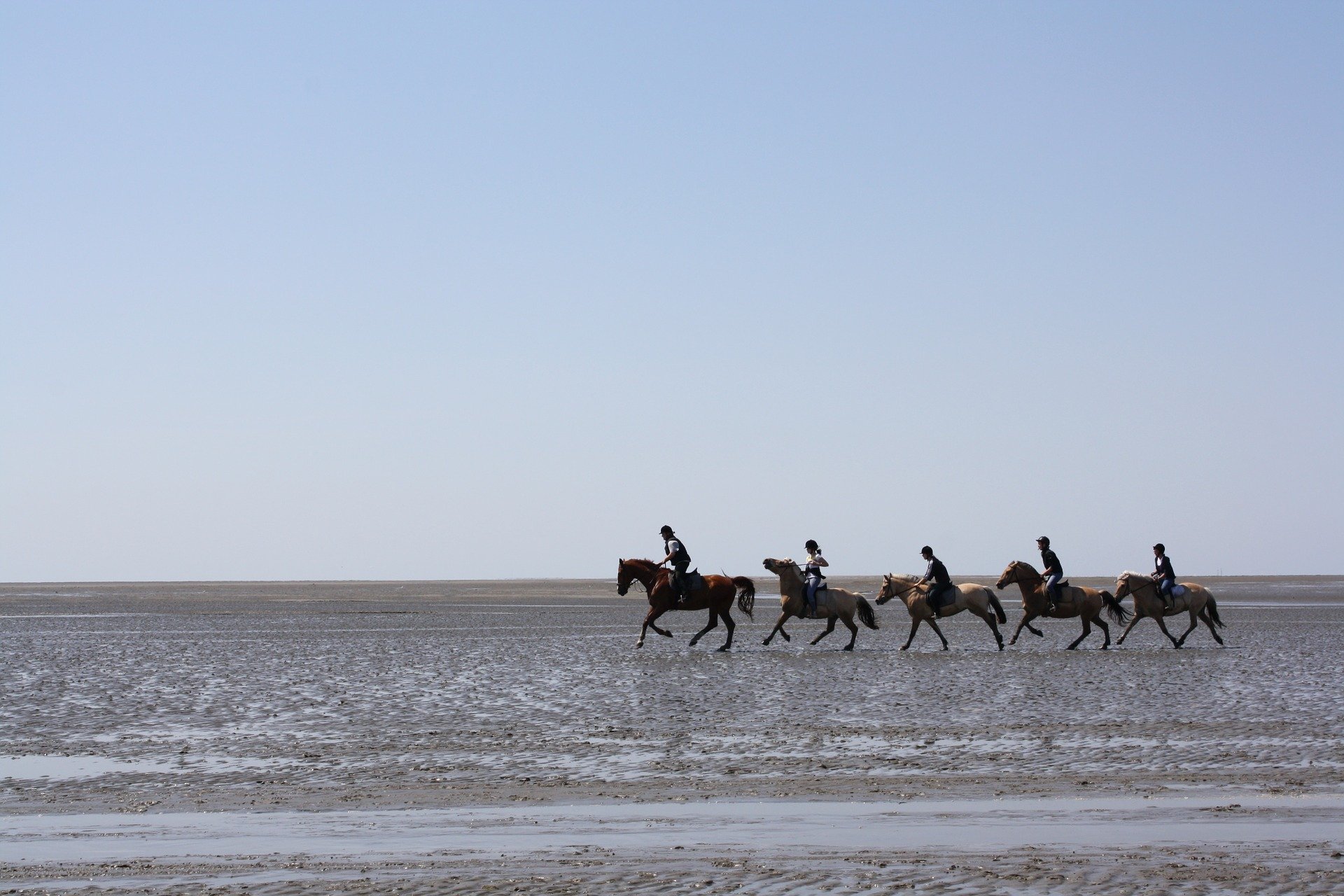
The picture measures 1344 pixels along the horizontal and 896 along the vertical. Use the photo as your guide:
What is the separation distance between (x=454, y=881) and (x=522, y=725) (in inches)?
307

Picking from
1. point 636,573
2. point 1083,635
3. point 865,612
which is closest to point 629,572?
point 636,573

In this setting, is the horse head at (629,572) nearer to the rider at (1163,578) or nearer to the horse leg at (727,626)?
the horse leg at (727,626)

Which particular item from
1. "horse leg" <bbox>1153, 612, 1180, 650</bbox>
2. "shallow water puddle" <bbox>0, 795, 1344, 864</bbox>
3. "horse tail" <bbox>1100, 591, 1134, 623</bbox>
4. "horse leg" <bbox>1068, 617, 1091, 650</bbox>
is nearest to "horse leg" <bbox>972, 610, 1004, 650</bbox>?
"horse leg" <bbox>1068, 617, 1091, 650</bbox>

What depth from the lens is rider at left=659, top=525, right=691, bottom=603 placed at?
90.8 feet

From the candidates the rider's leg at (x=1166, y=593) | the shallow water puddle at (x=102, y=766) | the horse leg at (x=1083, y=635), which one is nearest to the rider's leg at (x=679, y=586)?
the horse leg at (x=1083, y=635)

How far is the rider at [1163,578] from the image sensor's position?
1119 inches

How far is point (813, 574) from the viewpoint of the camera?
2773 cm

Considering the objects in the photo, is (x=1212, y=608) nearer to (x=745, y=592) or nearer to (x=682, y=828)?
(x=745, y=592)

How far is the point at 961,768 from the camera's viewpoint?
12.1 metres

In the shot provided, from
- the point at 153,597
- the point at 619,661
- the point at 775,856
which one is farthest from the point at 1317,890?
the point at 153,597

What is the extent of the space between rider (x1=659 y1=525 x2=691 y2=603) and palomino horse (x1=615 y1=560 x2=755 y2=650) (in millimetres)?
105

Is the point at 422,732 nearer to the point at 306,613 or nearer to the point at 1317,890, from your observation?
the point at 1317,890

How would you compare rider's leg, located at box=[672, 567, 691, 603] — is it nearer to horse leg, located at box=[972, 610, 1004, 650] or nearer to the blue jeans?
the blue jeans

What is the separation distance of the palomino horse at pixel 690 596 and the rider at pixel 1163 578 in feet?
27.3
